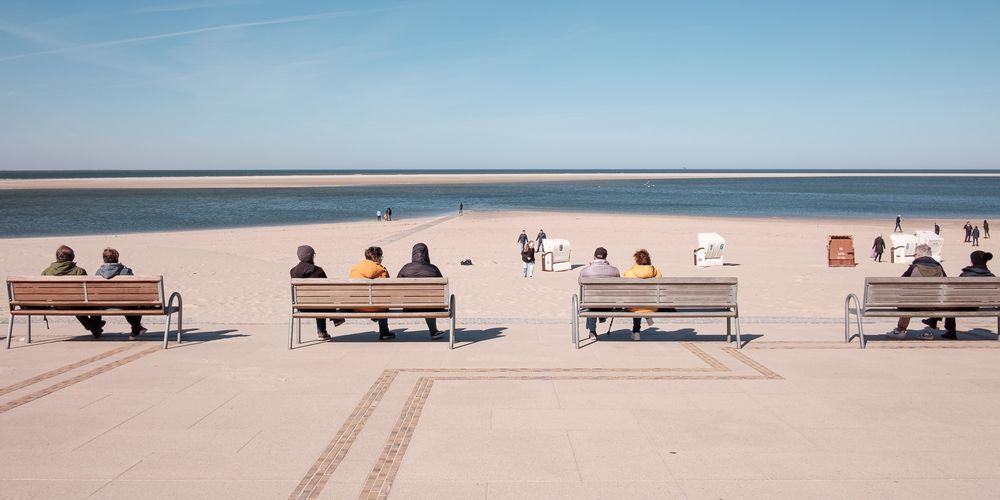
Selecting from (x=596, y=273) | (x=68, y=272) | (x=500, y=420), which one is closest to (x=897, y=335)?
(x=596, y=273)

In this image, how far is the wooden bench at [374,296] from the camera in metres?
8.21

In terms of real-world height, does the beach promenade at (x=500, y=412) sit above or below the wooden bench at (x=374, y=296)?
below

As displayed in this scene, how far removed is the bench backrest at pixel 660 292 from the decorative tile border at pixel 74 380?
507cm

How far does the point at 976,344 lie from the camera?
8445 millimetres

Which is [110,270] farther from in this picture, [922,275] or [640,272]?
[922,275]

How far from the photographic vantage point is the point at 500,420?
5.67 metres

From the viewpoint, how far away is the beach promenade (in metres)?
4.51

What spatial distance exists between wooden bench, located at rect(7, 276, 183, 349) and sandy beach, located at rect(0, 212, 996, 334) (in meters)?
2.38

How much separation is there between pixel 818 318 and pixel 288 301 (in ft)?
29.3

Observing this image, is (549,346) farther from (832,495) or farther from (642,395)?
(832,495)

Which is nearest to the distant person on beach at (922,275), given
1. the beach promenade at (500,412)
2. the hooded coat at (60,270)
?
the beach promenade at (500,412)

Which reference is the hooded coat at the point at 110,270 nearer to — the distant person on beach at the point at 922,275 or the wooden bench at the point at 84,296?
the wooden bench at the point at 84,296

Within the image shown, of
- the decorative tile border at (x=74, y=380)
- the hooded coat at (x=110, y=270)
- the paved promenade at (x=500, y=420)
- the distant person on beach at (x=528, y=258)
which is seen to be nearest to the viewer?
the paved promenade at (x=500, y=420)

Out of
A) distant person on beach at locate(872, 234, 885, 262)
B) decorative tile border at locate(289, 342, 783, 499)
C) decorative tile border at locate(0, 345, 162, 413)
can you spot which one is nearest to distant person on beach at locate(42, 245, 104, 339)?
decorative tile border at locate(0, 345, 162, 413)
